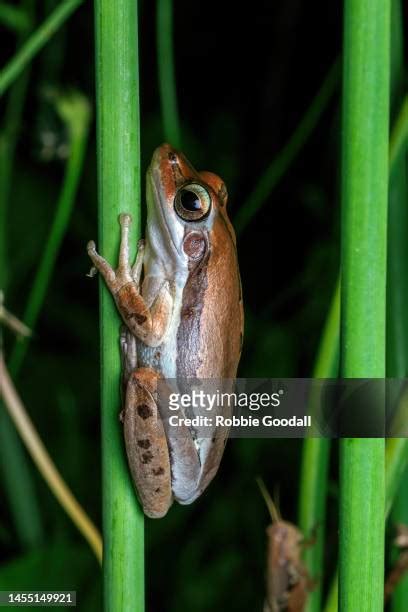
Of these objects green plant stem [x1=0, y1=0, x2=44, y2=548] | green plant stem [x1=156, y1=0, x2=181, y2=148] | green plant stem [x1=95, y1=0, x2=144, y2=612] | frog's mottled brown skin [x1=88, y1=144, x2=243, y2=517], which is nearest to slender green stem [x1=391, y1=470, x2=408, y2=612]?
frog's mottled brown skin [x1=88, y1=144, x2=243, y2=517]

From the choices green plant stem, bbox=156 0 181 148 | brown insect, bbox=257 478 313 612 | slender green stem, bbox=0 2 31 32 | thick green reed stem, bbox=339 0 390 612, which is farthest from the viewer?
slender green stem, bbox=0 2 31 32

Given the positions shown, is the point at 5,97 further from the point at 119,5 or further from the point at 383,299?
the point at 383,299

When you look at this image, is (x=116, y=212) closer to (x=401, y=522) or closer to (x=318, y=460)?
(x=318, y=460)

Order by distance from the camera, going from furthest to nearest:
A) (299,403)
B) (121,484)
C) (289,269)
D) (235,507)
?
(289,269) < (235,507) < (299,403) < (121,484)

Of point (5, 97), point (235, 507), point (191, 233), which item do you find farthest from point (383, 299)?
point (5, 97)

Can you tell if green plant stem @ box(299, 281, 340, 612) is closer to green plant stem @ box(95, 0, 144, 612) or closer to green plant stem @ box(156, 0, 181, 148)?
green plant stem @ box(95, 0, 144, 612)

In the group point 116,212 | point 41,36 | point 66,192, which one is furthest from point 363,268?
point 66,192
